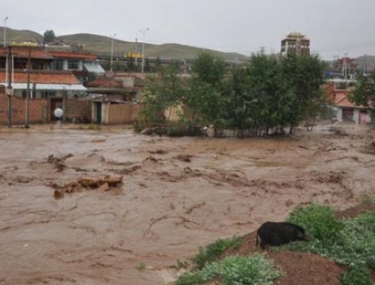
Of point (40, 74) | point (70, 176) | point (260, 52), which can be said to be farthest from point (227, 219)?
point (40, 74)

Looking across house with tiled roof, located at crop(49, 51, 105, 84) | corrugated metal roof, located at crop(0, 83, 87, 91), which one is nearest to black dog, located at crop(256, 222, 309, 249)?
corrugated metal roof, located at crop(0, 83, 87, 91)

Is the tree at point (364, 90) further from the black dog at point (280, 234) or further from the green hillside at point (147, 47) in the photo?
the green hillside at point (147, 47)

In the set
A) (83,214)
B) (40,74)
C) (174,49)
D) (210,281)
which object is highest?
(174,49)

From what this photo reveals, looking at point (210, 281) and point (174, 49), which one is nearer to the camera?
point (210, 281)

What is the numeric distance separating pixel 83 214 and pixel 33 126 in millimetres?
23915

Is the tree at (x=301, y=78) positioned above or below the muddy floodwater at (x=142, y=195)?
above

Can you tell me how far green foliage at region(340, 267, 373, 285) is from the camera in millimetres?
6219

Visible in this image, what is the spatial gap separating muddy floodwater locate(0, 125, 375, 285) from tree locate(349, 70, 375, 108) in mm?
11888

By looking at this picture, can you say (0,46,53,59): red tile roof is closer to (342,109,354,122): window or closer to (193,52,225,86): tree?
(193,52,225,86): tree

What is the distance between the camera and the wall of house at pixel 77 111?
39.7 m

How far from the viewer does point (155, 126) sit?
34594 mm

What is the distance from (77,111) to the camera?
40.2 metres

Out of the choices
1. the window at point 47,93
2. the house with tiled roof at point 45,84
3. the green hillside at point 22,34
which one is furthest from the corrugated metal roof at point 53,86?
the green hillside at point 22,34

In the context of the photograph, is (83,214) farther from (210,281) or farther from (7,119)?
(7,119)
